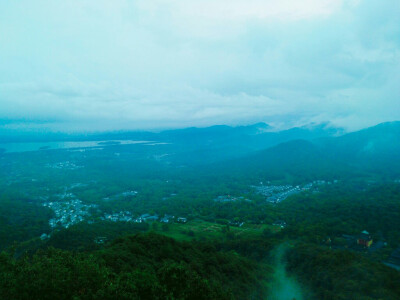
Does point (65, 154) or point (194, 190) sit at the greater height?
point (65, 154)

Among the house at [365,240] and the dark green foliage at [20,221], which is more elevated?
the dark green foliage at [20,221]

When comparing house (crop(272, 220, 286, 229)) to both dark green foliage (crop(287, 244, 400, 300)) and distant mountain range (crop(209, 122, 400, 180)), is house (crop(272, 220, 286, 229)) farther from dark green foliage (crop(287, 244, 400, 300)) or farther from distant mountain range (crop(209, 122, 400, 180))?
distant mountain range (crop(209, 122, 400, 180))

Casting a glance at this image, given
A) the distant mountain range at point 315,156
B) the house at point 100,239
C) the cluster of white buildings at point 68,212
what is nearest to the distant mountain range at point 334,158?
the distant mountain range at point 315,156

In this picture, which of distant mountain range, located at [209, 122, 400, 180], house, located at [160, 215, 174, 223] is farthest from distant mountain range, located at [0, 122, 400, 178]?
house, located at [160, 215, 174, 223]

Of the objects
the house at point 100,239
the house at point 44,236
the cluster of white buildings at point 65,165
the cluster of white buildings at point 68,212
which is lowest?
the cluster of white buildings at point 68,212

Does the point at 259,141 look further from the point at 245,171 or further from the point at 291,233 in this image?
the point at 291,233

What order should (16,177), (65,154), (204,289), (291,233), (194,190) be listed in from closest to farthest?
(204,289), (291,233), (194,190), (16,177), (65,154)

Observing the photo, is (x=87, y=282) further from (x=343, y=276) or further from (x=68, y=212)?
(x=68, y=212)

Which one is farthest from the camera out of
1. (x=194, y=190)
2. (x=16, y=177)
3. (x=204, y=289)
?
(x=16, y=177)

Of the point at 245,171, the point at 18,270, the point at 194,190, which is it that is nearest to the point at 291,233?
the point at 18,270

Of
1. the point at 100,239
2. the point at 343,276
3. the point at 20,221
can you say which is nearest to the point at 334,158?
the point at 343,276

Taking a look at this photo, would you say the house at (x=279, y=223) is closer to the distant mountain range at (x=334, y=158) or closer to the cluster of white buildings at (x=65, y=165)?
the distant mountain range at (x=334, y=158)
